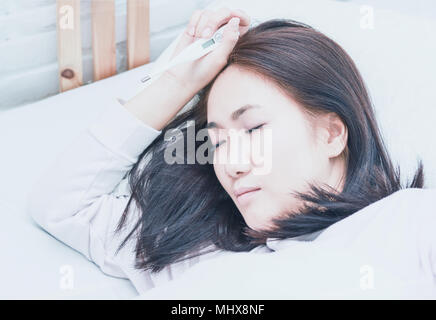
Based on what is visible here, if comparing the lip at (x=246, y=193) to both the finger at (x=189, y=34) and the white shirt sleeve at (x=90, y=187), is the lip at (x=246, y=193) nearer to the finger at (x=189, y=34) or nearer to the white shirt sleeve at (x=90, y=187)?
the white shirt sleeve at (x=90, y=187)

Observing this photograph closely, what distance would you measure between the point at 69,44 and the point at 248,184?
0.52m

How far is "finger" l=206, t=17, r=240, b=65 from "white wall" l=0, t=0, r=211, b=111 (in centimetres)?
39

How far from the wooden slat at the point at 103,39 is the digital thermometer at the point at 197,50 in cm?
27

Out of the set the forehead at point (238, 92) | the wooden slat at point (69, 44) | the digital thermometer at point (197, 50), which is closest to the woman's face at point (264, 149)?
the forehead at point (238, 92)

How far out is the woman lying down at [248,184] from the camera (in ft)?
2.39

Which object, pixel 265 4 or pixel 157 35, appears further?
pixel 157 35

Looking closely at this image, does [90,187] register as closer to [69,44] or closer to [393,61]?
[69,44]

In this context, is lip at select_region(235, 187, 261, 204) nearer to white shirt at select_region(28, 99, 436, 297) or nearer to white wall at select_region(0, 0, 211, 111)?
white shirt at select_region(28, 99, 436, 297)

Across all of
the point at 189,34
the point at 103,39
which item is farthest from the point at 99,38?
the point at 189,34
